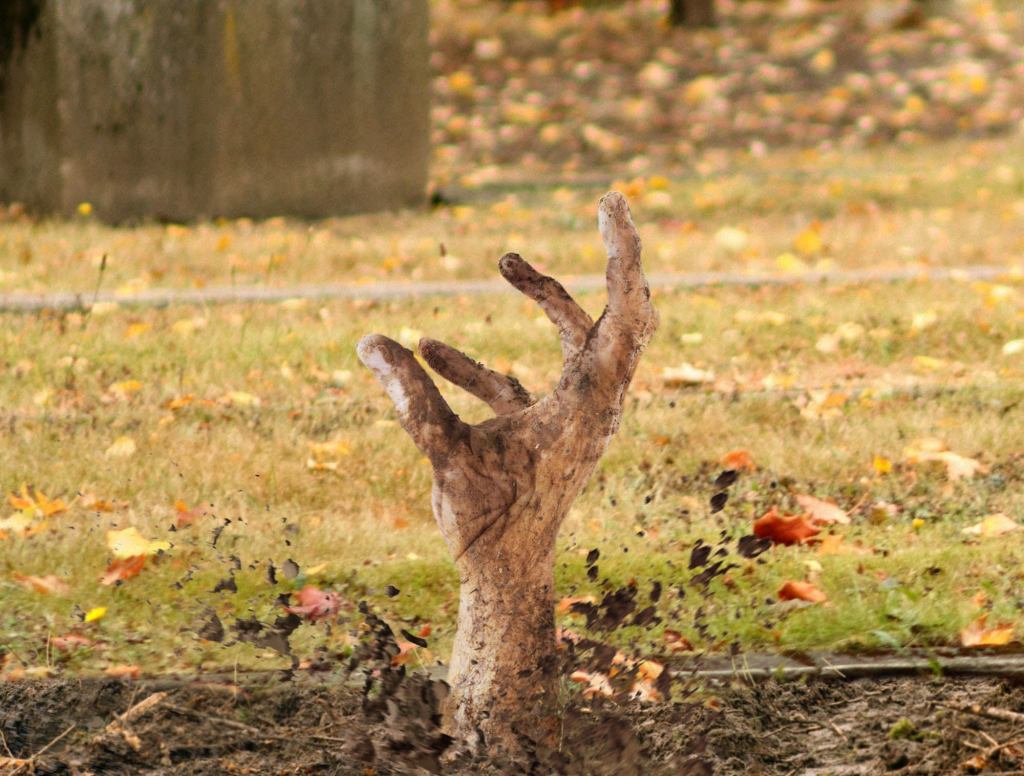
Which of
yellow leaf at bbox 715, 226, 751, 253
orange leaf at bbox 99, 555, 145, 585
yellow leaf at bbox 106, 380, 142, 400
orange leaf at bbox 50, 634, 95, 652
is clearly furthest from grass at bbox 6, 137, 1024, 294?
orange leaf at bbox 50, 634, 95, 652

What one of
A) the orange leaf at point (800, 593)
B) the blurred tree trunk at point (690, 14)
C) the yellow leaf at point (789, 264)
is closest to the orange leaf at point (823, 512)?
the orange leaf at point (800, 593)

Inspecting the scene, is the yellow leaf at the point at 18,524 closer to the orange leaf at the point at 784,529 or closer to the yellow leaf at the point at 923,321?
the orange leaf at the point at 784,529

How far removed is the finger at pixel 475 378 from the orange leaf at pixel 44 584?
1.29 meters

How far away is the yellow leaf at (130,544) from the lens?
3717 millimetres

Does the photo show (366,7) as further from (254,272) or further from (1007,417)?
(1007,417)

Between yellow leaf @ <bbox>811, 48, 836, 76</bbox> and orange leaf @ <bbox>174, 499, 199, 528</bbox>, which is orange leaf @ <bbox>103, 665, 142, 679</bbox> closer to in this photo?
orange leaf @ <bbox>174, 499, 199, 528</bbox>

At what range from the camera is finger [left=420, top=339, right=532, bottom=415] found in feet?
9.24

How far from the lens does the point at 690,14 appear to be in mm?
14531

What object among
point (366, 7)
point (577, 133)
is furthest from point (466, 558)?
point (577, 133)

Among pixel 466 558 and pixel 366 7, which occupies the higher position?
pixel 366 7

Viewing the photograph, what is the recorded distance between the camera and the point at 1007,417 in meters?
4.83

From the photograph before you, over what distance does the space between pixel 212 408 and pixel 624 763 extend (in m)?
2.52

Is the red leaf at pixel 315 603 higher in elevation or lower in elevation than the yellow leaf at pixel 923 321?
lower

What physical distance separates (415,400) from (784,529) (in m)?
1.60
